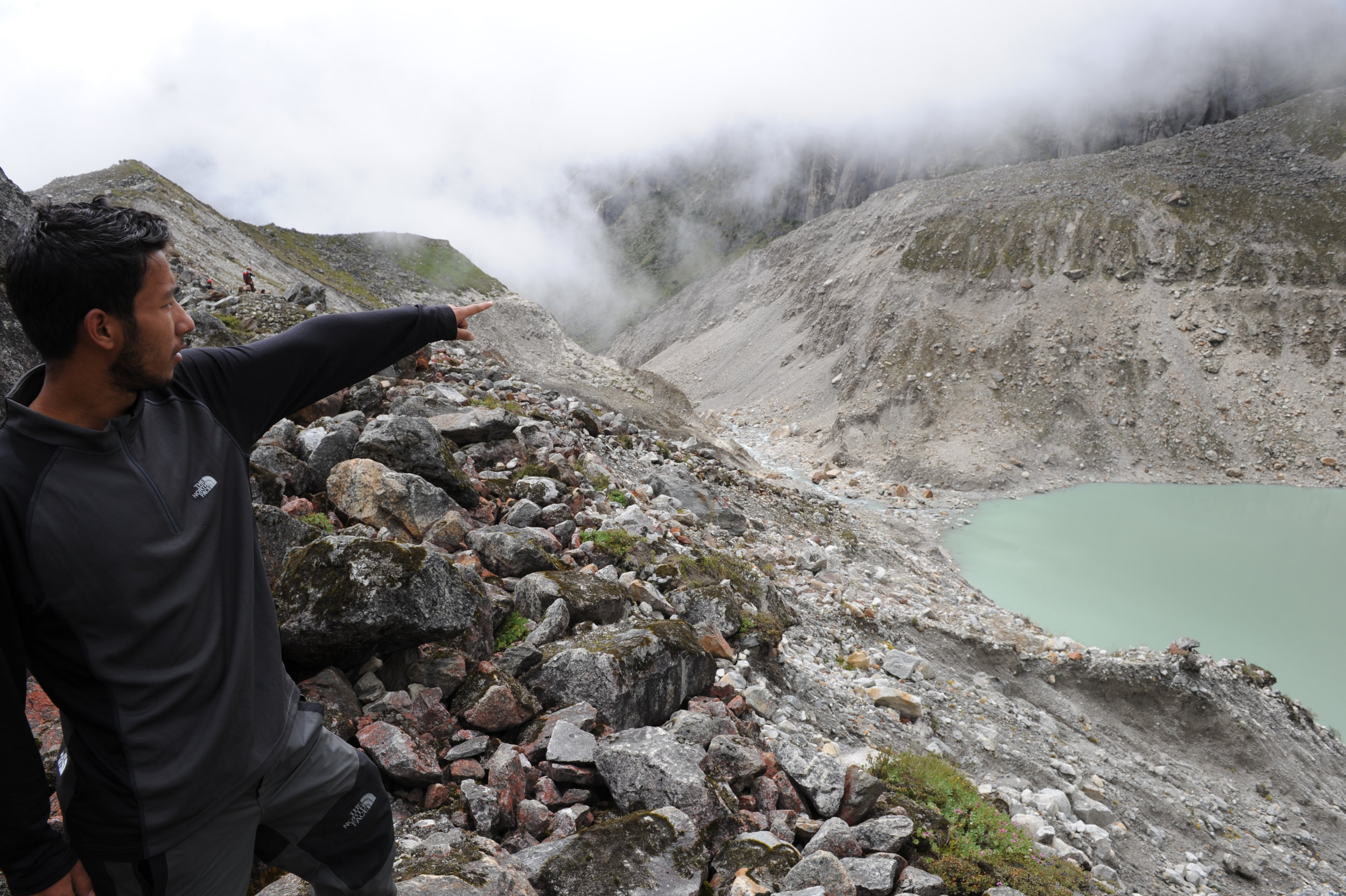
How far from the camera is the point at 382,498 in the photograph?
7281 mm

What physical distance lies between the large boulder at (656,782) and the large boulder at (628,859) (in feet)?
0.58

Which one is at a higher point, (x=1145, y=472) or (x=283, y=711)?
(x=283, y=711)

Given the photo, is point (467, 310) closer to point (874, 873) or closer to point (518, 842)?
point (518, 842)

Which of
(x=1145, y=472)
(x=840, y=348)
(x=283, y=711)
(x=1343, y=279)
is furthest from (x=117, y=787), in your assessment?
(x=1343, y=279)

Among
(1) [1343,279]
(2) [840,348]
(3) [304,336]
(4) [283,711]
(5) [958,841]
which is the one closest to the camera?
(4) [283,711]

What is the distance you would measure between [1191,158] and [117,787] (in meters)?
76.2

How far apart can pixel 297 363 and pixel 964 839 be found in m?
6.72

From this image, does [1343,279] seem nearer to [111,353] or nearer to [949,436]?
[949,436]

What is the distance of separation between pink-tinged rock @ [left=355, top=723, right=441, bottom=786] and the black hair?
133 inches

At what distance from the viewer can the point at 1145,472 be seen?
38.2 meters

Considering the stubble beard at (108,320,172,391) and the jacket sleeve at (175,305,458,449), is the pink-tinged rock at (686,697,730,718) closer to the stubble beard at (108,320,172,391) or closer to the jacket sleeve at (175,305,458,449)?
the jacket sleeve at (175,305,458,449)

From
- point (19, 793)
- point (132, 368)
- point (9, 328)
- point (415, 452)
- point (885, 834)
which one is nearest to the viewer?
point (19, 793)

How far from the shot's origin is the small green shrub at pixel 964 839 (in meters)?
5.41

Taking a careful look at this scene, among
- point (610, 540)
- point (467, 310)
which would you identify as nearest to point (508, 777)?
point (467, 310)
